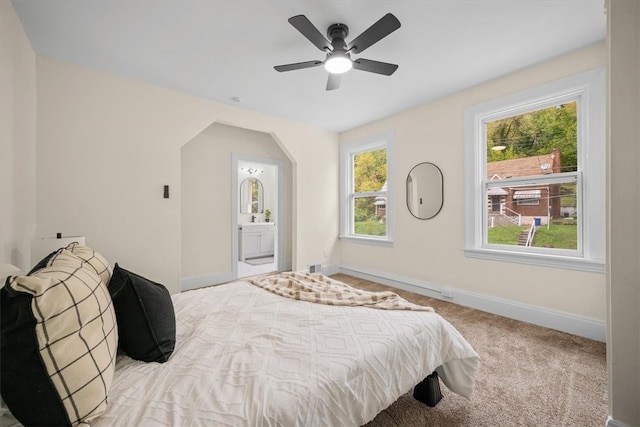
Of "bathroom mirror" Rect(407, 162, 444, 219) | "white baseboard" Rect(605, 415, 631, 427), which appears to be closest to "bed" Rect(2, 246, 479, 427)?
"white baseboard" Rect(605, 415, 631, 427)

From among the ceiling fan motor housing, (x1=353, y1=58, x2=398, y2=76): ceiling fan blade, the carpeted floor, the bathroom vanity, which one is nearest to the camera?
the carpeted floor

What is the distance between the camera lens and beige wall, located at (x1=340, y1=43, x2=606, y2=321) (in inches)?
97.4

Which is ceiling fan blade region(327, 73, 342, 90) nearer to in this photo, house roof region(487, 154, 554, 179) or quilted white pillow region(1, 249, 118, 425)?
house roof region(487, 154, 554, 179)

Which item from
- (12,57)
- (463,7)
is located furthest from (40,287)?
(463,7)

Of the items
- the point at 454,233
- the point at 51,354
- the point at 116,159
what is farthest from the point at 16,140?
the point at 454,233

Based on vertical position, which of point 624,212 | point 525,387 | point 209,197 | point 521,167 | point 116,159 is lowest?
point 525,387

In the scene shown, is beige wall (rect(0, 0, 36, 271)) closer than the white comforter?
No

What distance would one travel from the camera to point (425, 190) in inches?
143

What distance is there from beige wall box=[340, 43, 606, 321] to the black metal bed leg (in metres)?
1.85

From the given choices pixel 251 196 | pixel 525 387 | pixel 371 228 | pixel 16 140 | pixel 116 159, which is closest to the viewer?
pixel 525 387

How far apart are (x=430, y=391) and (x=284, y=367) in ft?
3.47

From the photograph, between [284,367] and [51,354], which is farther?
[284,367]

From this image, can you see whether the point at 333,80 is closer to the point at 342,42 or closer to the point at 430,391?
the point at 342,42

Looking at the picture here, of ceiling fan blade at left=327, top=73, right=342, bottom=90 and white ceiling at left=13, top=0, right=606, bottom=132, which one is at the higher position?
white ceiling at left=13, top=0, right=606, bottom=132
